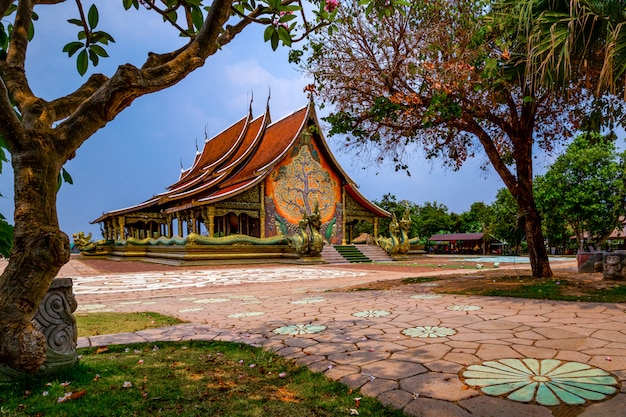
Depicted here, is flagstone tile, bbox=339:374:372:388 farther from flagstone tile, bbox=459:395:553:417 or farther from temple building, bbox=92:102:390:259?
temple building, bbox=92:102:390:259

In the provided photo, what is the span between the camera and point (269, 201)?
19.6 metres

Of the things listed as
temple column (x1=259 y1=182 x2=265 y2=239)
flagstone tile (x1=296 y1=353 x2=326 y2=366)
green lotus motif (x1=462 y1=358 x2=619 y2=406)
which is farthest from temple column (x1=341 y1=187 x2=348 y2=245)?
green lotus motif (x1=462 y1=358 x2=619 y2=406)

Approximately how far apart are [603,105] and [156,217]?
2414 centimetres

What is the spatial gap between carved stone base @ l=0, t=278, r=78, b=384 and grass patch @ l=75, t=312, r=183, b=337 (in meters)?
1.29

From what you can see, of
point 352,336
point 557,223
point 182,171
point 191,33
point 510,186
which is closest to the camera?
point 191,33

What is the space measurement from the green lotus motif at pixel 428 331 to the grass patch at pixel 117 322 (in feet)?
7.51

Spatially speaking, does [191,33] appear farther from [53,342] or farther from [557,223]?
[557,223]

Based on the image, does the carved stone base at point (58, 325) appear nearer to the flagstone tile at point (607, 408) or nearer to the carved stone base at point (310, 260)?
the flagstone tile at point (607, 408)

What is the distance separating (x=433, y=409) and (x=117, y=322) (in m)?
3.45

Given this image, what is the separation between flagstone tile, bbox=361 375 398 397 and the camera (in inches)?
82.3

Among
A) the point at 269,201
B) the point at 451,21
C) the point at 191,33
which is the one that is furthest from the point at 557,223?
the point at 191,33

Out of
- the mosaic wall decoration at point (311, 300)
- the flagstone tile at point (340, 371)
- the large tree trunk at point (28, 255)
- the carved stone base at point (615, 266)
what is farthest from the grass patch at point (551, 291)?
the large tree trunk at point (28, 255)

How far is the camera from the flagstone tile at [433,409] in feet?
5.92

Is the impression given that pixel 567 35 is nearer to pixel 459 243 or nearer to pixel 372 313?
pixel 372 313
